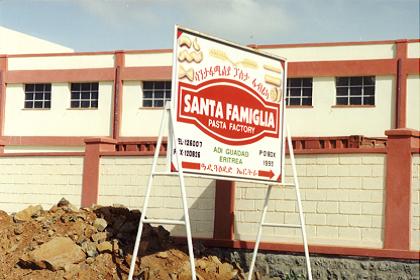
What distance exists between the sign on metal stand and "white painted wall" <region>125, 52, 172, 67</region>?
15.7 m

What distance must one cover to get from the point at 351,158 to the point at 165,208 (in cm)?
402

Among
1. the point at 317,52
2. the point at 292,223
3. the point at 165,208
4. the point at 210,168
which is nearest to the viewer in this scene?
the point at 210,168

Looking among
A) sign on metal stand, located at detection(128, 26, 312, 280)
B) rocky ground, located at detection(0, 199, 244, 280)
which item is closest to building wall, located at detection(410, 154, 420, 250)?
sign on metal stand, located at detection(128, 26, 312, 280)

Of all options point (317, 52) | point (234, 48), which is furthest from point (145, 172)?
point (317, 52)

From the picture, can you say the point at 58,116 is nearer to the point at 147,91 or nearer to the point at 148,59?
the point at 147,91

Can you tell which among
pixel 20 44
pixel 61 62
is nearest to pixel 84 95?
pixel 61 62

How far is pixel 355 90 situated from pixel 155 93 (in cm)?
756

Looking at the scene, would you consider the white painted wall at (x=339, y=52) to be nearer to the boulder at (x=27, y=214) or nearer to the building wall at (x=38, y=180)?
the building wall at (x=38, y=180)

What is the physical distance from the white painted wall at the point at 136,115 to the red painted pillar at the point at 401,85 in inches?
346

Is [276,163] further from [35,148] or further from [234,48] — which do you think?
[35,148]

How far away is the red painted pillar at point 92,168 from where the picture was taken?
55.0 feet

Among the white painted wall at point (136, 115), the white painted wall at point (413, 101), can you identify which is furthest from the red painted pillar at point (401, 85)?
the white painted wall at point (136, 115)

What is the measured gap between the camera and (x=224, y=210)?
15211 mm

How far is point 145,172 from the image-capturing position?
16.1 m
